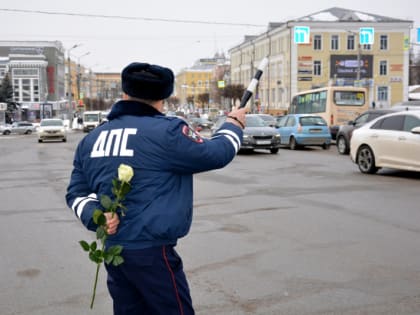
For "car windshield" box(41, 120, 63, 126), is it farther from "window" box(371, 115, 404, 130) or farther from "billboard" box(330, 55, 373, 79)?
"billboard" box(330, 55, 373, 79)

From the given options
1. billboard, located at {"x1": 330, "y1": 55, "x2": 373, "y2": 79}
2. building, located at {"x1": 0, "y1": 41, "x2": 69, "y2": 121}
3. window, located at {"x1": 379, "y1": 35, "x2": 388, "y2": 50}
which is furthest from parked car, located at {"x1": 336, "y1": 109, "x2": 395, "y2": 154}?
building, located at {"x1": 0, "y1": 41, "x2": 69, "y2": 121}

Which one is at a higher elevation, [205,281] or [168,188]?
[168,188]

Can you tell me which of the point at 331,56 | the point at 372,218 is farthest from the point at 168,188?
the point at 331,56

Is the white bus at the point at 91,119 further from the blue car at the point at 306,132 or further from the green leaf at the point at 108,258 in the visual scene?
the green leaf at the point at 108,258

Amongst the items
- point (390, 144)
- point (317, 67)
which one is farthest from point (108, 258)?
point (317, 67)

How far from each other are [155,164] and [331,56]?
7111cm

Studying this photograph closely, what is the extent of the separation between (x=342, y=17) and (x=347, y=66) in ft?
18.0

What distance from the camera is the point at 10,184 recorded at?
48.6 feet

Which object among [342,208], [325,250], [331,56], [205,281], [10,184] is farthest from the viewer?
[331,56]

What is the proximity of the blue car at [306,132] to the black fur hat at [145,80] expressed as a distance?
2363 cm

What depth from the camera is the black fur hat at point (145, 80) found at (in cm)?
315

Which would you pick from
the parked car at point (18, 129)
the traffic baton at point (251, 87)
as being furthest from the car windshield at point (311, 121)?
the parked car at point (18, 129)

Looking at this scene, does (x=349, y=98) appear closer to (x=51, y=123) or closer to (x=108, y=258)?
(x=51, y=123)

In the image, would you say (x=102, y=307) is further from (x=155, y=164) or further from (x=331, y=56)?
(x=331, y=56)
